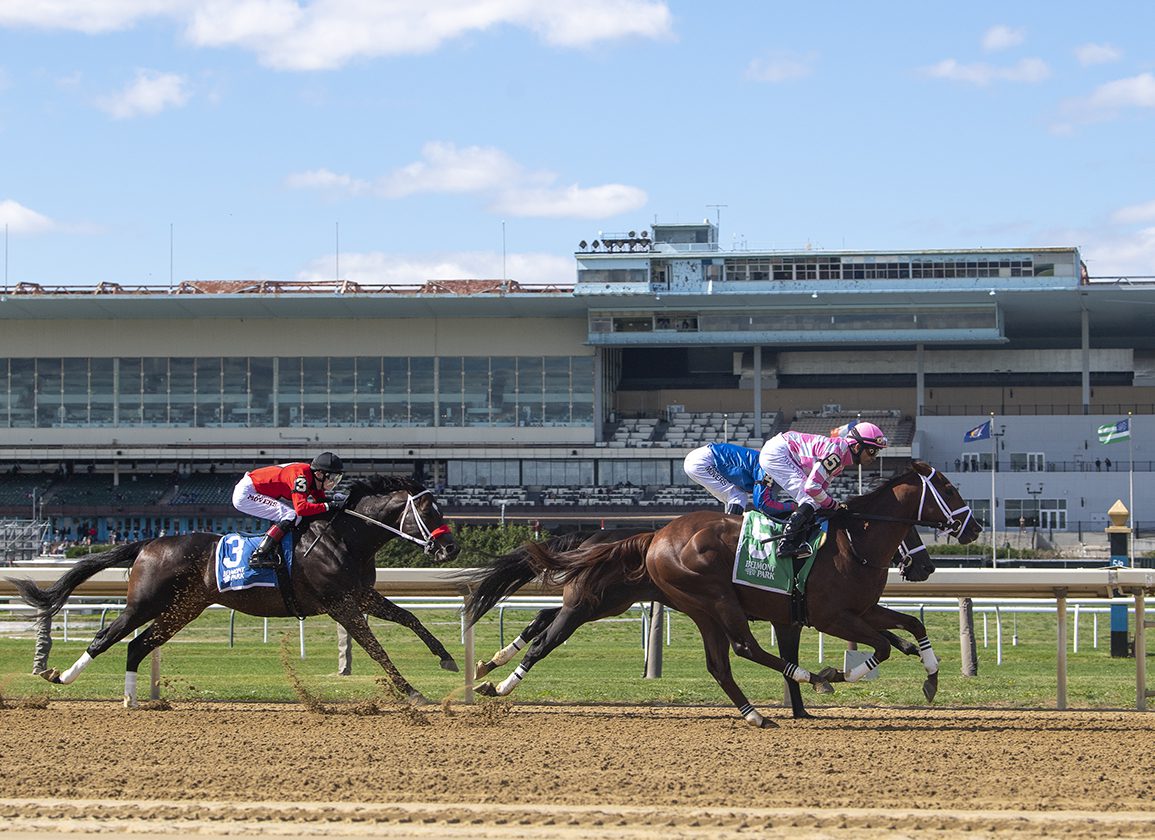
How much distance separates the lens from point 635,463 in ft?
141

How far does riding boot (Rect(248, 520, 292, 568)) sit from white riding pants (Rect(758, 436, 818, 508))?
2.90 metres

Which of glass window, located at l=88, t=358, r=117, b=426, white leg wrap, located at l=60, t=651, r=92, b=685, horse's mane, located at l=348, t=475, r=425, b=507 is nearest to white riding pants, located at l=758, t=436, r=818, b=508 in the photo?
horse's mane, located at l=348, t=475, r=425, b=507

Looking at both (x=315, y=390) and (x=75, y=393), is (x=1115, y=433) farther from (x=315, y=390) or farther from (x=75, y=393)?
(x=75, y=393)

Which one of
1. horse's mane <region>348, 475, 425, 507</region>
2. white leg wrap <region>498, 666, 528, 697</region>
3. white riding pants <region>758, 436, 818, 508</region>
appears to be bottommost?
white leg wrap <region>498, 666, 528, 697</region>

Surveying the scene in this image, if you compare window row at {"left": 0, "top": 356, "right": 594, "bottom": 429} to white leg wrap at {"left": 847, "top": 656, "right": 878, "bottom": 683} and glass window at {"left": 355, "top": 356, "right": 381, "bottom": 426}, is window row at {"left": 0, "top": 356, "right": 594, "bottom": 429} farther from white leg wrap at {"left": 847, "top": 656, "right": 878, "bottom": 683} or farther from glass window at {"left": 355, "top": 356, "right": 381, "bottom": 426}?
white leg wrap at {"left": 847, "top": 656, "right": 878, "bottom": 683}

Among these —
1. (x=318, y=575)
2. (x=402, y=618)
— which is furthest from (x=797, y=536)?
(x=318, y=575)

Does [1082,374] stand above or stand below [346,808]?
above

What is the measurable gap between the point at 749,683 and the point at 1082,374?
36755 millimetres

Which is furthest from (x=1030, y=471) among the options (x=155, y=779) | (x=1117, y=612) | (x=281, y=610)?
(x=155, y=779)

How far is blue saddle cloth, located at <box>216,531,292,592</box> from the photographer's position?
8.65m

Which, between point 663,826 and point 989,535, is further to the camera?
point 989,535

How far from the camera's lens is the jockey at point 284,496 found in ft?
28.2

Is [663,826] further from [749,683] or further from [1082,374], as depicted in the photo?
[1082,374]

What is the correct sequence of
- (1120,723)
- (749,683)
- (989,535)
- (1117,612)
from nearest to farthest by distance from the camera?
(1120,723) < (749,683) < (1117,612) < (989,535)
